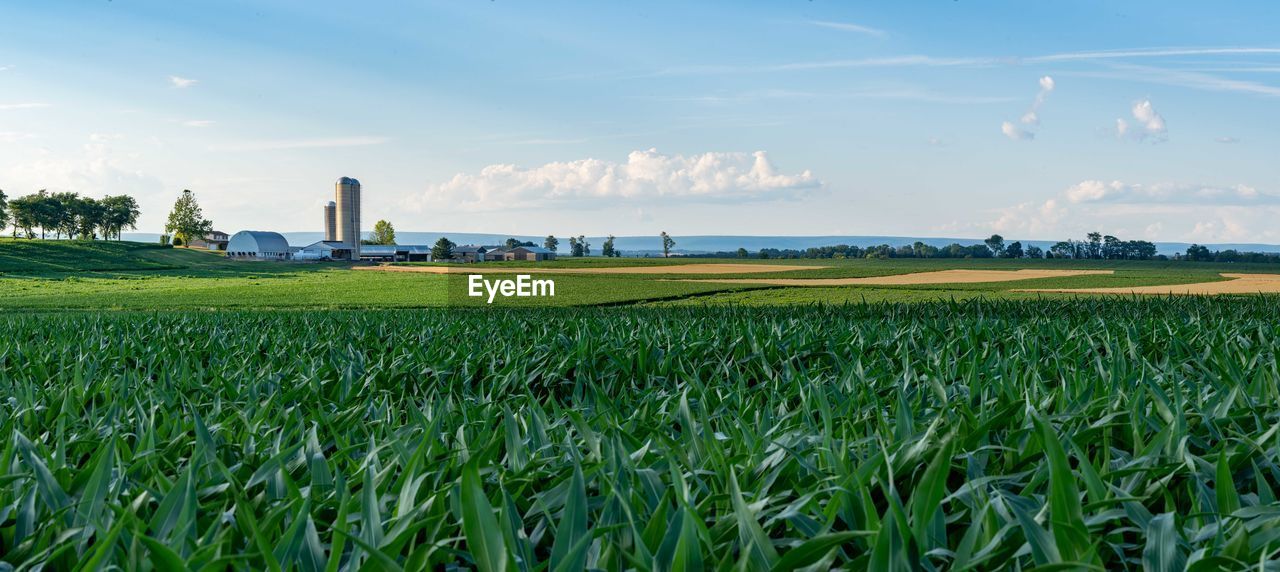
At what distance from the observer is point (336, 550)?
4.39 ft

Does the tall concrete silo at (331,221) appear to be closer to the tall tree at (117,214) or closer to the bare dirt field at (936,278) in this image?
the tall tree at (117,214)

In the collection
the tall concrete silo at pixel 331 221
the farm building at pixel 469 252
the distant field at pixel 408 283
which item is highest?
the tall concrete silo at pixel 331 221

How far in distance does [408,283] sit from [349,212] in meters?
60.7

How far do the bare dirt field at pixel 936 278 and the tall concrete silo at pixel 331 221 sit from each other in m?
77.1

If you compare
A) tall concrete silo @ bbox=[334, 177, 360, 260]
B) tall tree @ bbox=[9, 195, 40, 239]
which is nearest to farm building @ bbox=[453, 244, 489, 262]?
tall concrete silo @ bbox=[334, 177, 360, 260]

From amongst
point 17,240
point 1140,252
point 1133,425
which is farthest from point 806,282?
point 17,240

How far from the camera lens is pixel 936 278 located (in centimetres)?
4319

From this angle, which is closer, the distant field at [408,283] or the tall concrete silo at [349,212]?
the distant field at [408,283]

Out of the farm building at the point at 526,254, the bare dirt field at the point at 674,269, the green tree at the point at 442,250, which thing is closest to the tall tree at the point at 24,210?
the green tree at the point at 442,250

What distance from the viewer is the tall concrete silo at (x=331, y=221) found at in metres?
106

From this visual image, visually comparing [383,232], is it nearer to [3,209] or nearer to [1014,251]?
[3,209]

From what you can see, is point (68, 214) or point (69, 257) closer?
point (69, 257)

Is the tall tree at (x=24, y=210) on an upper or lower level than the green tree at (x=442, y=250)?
upper

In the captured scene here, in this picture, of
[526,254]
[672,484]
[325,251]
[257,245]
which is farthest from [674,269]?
[257,245]
